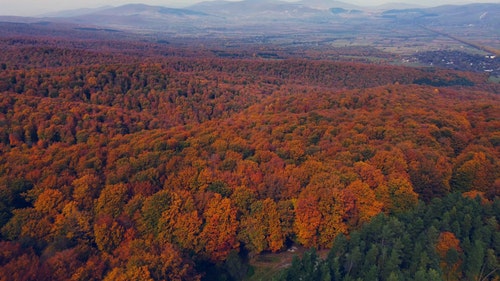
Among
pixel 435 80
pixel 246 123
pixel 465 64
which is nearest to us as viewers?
pixel 246 123

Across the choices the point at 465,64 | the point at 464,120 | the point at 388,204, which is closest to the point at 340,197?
the point at 388,204

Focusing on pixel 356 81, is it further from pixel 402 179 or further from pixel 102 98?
pixel 402 179

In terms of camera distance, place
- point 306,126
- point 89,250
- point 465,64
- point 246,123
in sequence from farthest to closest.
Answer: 1. point 465,64
2. point 246,123
3. point 306,126
4. point 89,250

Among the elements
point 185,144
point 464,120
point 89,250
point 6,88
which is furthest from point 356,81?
point 89,250

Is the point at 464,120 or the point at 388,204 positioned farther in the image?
the point at 464,120

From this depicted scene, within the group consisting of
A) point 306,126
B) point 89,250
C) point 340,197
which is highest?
point 306,126

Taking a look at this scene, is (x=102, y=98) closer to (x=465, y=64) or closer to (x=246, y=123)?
(x=246, y=123)

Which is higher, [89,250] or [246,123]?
[246,123]
